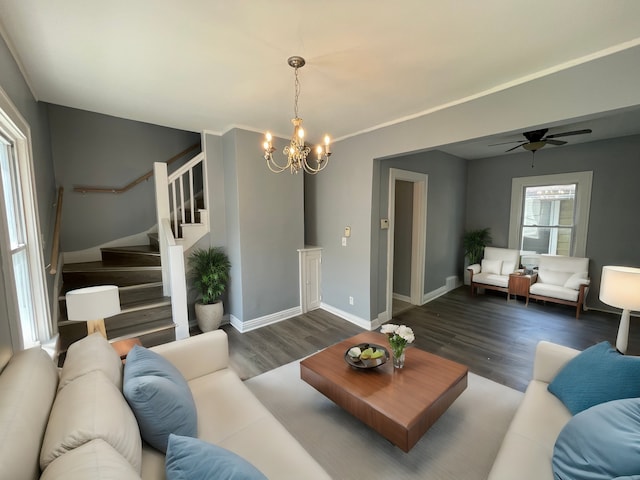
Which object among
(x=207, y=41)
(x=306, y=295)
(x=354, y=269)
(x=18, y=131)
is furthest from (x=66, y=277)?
(x=354, y=269)

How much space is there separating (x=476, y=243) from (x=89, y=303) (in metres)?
5.98

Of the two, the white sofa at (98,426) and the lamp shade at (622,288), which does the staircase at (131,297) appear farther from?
the lamp shade at (622,288)

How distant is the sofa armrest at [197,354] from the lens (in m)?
1.87

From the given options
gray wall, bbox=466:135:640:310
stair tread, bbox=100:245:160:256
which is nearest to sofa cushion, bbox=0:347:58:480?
stair tread, bbox=100:245:160:256

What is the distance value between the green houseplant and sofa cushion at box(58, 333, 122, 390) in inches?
230

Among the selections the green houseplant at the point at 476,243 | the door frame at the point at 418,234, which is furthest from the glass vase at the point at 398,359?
the green houseplant at the point at 476,243

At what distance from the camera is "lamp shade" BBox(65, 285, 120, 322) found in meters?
1.91

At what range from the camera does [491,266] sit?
17.0 feet

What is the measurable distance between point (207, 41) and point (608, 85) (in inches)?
106

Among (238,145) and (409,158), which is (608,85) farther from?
(238,145)

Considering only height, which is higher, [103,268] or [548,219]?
[548,219]

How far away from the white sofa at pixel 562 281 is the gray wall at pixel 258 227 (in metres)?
4.03

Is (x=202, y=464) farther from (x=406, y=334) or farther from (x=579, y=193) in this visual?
(x=579, y=193)

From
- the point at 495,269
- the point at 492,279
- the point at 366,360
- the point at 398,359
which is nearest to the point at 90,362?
the point at 366,360
